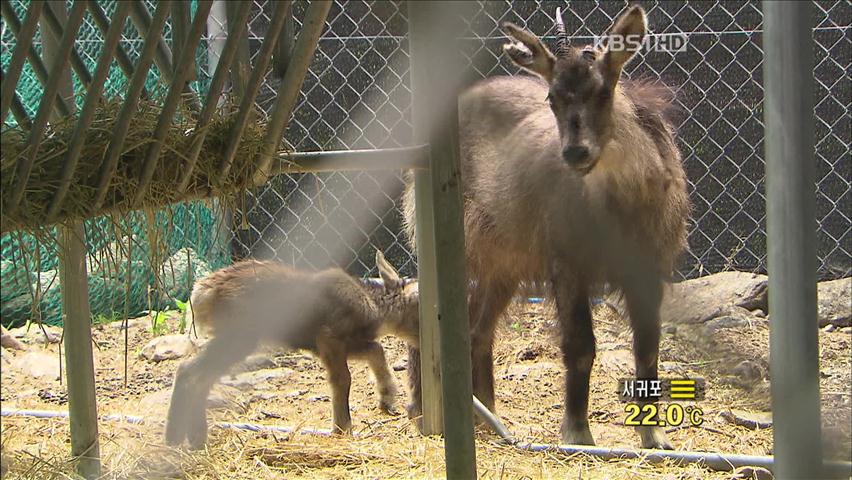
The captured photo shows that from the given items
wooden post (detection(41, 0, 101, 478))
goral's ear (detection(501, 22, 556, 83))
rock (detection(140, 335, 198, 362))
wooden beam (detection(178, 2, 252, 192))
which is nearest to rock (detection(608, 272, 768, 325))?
goral's ear (detection(501, 22, 556, 83))

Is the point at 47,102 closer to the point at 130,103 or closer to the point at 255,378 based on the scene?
the point at 130,103

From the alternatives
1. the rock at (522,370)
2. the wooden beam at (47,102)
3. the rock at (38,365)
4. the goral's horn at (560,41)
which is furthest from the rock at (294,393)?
the wooden beam at (47,102)

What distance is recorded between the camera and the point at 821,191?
604cm

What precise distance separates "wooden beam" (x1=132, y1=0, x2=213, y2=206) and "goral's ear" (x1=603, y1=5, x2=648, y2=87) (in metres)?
2.12

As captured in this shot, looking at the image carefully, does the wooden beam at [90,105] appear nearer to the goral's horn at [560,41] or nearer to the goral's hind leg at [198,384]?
the goral's hind leg at [198,384]

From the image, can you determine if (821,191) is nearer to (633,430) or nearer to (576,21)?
(576,21)

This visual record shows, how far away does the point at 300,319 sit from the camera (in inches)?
209

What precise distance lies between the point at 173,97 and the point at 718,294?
4388 mm

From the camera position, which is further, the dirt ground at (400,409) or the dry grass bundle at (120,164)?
the dirt ground at (400,409)

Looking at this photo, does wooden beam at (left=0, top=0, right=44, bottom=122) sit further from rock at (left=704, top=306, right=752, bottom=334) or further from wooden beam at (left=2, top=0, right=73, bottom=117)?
rock at (left=704, top=306, right=752, bottom=334)

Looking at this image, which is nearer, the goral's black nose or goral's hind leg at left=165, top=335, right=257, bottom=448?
the goral's black nose

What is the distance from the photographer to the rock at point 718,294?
5.71 meters

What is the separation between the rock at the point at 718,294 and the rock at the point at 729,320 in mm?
41

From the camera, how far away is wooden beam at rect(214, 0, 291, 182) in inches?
101
